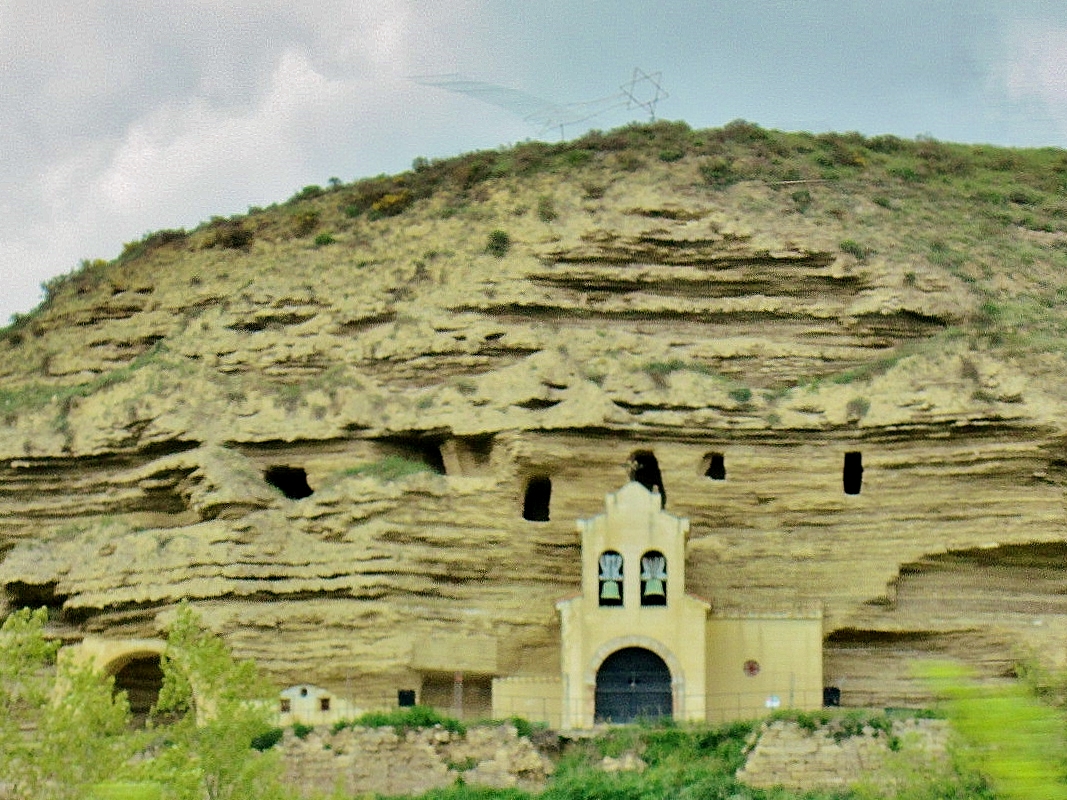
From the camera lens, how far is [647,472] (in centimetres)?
3784

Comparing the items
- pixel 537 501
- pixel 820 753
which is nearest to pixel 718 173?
pixel 537 501

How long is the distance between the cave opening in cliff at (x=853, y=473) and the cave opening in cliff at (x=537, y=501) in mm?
6500

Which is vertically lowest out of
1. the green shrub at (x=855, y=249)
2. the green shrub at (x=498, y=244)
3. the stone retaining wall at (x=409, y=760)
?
the stone retaining wall at (x=409, y=760)

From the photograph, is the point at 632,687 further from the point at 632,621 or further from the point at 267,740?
the point at 267,740

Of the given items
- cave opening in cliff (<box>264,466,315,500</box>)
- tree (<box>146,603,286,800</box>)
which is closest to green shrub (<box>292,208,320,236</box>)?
cave opening in cliff (<box>264,466,315,500</box>)

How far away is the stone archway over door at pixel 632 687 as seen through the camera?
112ft

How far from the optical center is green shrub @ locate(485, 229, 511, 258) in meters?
40.2

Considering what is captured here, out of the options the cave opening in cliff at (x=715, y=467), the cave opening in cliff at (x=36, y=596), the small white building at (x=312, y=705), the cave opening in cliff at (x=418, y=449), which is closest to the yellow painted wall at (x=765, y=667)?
the cave opening in cliff at (x=715, y=467)

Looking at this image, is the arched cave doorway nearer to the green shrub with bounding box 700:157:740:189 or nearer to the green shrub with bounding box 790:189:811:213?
the green shrub with bounding box 700:157:740:189

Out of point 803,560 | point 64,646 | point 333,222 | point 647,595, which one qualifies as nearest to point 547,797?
point 647,595

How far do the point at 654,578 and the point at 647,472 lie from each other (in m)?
3.77

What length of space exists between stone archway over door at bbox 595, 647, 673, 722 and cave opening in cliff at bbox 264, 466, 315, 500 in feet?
25.9

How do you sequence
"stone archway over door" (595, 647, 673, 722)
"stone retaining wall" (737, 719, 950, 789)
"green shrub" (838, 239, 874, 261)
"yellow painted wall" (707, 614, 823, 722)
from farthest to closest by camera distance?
1. "green shrub" (838, 239, 874, 261)
2. "yellow painted wall" (707, 614, 823, 722)
3. "stone archway over door" (595, 647, 673, 722)
4. "stone retaining wall" (737, 719, 950, 789)

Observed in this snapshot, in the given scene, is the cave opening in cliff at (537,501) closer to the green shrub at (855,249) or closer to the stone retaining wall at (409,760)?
the stone retaining wall at (409,760)
